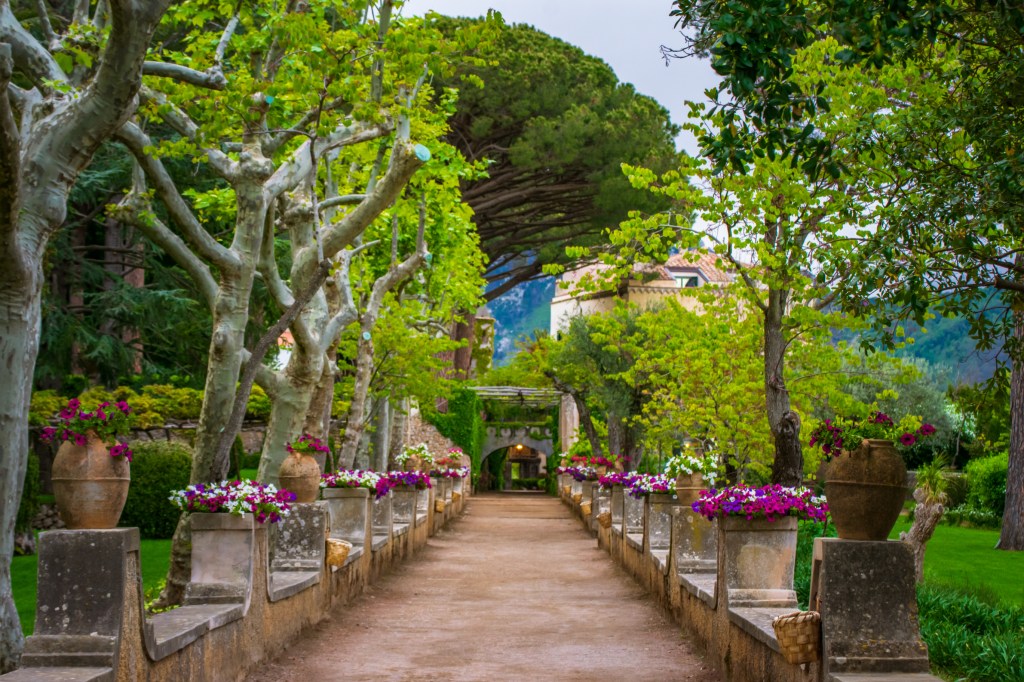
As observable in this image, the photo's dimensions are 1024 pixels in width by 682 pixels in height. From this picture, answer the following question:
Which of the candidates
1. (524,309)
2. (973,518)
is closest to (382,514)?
(973,518)

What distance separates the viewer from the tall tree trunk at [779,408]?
44.2 ft

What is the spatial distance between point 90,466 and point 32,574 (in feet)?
35.1

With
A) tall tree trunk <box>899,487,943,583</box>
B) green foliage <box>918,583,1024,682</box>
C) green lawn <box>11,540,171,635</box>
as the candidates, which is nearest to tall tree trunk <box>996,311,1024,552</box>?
tall tree trunk <box>899,487,943,583</box>

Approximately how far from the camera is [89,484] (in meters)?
5.47

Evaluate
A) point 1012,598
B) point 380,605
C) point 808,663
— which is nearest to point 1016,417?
point 1012,598

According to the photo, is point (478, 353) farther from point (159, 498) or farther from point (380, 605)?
point (380, 605)

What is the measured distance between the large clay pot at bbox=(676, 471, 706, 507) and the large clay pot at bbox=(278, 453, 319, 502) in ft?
13.1

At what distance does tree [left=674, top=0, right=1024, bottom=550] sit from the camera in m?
5.30

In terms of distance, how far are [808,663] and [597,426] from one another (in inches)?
1171

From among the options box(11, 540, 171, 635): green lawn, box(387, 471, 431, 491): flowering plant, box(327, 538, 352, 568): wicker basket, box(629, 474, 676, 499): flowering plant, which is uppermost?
box(629, 474, 676, 499): flowering plant

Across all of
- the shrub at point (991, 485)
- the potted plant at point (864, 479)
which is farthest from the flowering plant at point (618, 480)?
the shrub at point (991, 485)

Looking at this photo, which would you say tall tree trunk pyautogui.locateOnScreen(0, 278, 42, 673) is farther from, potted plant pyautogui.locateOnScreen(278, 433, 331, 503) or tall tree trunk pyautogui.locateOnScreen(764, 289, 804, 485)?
tall tree trunk pyautogui.locateOnScreen(764, 289, 804, 485)

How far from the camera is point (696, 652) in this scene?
9.02 metres

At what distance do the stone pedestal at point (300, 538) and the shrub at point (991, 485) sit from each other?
22937mm
